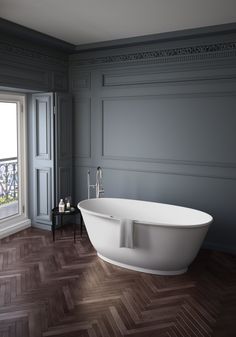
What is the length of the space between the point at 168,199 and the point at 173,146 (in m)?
0.63

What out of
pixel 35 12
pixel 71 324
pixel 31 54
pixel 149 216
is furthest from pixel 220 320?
pixel 31 54

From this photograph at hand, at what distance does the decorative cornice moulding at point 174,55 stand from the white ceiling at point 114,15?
0.90 feet

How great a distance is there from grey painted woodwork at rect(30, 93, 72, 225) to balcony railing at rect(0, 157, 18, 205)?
0.82 ft

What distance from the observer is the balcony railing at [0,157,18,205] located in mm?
4289

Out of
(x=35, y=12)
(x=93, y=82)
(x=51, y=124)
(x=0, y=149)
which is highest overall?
(x=35, y=12)

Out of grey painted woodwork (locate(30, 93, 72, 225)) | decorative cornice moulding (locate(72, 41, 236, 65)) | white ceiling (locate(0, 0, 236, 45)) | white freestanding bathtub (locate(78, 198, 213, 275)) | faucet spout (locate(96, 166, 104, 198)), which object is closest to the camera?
white ceiling (locate(0, 0, 236, 45))

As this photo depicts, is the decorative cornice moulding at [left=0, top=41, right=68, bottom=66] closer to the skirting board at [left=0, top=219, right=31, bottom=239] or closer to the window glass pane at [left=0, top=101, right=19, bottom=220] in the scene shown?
the window glass pane at [left=0, top=101, right=19, bottom=220]

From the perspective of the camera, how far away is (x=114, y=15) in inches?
118

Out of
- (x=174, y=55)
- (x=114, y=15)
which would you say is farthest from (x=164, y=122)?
(x=114, y=15)

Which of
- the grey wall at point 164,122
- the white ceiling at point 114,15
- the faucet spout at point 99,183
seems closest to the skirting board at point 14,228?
the grey wall at point 164,122

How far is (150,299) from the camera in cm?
261

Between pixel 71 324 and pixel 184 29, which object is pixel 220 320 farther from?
pixel 184 29

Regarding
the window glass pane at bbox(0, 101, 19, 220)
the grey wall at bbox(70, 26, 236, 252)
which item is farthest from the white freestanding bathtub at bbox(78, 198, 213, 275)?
the window glass pane at bbox(0, 101, 19, 220)

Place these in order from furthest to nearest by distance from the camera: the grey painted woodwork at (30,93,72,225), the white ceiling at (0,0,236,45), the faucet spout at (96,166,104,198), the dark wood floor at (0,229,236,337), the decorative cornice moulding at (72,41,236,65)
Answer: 1. the grey painted woodwork at (30,93,72,225)
2. the faucet spout at (96,166,104,198)
3. the decorative cornice moulding at (72,41,236,65)
4. the white ceiling at (0,0,236,45)
5. the dark wood floor at (0,229,236,337)
